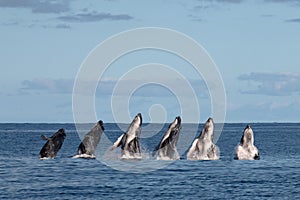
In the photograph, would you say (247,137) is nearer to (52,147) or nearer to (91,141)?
(91,141)

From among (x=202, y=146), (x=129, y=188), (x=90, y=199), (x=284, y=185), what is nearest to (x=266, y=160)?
(x=202, y=146)

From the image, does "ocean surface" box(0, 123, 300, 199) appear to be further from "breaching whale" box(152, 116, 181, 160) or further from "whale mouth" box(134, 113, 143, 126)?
"whale mouth" box(134, 113, 143, 126)

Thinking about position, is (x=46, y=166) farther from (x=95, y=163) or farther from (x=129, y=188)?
(x=129, y=188)

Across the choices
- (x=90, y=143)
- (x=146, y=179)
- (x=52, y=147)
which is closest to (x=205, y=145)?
(x=90, y=143)

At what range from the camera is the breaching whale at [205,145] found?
82.9 m

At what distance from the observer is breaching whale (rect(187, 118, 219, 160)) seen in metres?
82.9

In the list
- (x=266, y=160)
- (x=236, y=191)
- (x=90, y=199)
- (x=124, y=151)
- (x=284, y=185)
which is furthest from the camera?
(x=266, y=160)

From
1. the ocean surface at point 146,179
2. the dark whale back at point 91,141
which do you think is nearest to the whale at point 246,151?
the ocean surface at point 146,179

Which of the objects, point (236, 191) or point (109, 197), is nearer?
point (109, 197)

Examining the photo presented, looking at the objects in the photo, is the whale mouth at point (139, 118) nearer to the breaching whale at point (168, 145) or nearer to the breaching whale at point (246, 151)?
the breaching whale at point (168, 145)

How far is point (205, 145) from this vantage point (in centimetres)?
8338

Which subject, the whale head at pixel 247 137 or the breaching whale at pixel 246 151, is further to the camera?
the breaching whale at pixel 246 151

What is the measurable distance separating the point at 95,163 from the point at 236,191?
2413cm

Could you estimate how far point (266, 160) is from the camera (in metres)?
89.7
